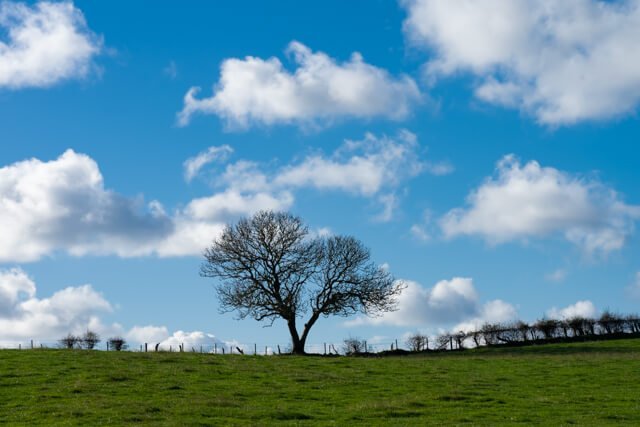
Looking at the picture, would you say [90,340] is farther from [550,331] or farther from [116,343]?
[550,331]

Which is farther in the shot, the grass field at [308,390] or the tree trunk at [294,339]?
the tree trunk at [294,339]

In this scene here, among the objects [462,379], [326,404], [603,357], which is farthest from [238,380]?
[603,357]

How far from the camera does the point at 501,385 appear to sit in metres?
39.1

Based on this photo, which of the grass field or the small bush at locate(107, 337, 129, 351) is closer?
the grass field

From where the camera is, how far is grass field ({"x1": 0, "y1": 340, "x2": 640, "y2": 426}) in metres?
28.7

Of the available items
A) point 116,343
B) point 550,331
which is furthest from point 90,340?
point 550,331

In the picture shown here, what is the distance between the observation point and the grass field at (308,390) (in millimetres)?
28734

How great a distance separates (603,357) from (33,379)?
124ft

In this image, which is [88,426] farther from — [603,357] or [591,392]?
[603,357]

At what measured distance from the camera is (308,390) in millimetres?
36250

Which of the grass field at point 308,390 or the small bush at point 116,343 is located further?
the small bush at point 116,343

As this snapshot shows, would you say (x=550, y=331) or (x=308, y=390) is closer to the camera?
(x=308, y=390)

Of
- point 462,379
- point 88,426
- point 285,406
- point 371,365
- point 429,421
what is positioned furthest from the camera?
point 371,365

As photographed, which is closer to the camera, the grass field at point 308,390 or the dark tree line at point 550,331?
the grass field at point 308,390
